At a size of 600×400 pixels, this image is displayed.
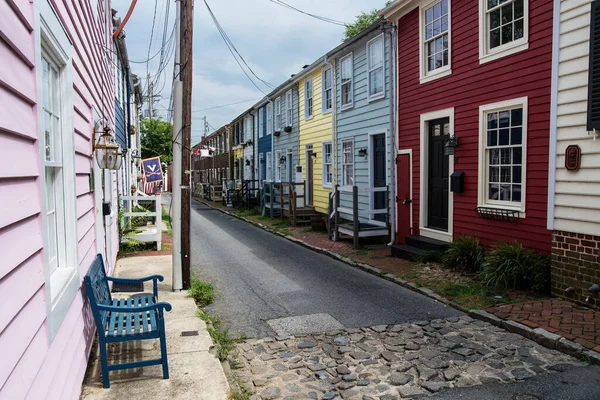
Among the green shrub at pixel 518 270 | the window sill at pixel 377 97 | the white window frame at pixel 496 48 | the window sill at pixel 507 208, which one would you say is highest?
the white window frame at pixel 496 48

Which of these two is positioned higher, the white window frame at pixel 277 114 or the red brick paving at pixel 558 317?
the white window frame at pixel 277 114

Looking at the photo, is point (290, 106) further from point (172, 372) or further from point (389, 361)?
point (172, 372)

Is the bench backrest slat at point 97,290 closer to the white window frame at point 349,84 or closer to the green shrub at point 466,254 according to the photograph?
the green shrub at point 466,254

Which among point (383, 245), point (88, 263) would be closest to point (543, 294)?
point (383, 245)

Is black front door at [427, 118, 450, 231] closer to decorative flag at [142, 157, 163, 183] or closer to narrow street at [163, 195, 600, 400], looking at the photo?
narrow street at [163, 195, 600, 400]

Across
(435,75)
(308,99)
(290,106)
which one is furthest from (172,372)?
(290,106)

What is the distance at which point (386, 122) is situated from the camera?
1173cm

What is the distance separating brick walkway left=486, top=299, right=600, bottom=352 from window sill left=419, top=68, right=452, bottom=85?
15.6 ft

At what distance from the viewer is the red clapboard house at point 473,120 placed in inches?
283

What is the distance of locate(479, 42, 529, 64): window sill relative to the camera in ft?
24.2

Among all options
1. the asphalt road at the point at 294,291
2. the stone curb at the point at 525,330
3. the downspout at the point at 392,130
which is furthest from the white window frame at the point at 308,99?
the stone curb at the point at 525,330

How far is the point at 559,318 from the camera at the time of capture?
18.6 ft

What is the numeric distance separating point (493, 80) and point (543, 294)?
11.8 feet

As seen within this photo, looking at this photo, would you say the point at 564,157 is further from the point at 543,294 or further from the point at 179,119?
the point at 179,119
